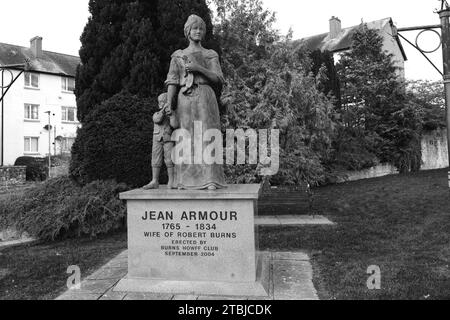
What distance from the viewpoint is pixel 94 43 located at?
10484 millimetres

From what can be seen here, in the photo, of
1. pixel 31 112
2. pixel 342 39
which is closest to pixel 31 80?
pixel 31 112

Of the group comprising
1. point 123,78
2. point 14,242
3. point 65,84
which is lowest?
point 14,242

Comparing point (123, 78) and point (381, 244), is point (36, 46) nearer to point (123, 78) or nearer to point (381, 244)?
point (123, 78)

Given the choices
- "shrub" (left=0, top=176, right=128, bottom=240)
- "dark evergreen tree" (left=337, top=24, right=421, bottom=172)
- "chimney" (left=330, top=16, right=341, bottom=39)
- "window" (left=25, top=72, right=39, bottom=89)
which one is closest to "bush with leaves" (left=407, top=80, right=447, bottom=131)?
"dark evergreen tree" (left=337, top=24, right=421, bottom=172)

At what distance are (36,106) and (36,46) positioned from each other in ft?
19.5

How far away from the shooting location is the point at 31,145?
103 feet

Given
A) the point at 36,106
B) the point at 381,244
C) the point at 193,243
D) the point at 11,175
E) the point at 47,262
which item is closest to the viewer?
the point at 193,243

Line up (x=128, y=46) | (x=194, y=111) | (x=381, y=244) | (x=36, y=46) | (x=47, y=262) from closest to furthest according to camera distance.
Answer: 1. (x=194, y=111)
2. (x=47, y=262)
3. (x=381, y=244)
4. (x=128, y=46)
5. (x=36, y=46)

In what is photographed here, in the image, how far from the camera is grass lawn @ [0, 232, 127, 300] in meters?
4.93

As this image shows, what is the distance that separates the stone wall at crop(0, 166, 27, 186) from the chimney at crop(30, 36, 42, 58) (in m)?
17.6

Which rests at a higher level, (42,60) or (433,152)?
(42,60)

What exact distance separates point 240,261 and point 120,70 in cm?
720

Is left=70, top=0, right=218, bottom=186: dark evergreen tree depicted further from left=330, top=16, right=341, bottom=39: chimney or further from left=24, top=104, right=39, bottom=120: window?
left=330, top=16, right=341, bottom=39: chimney

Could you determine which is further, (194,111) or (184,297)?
(194,111)
